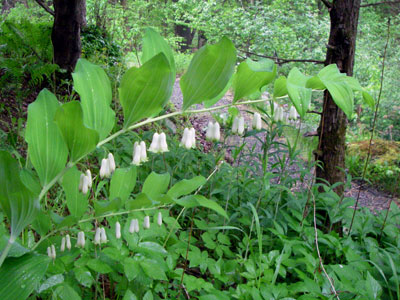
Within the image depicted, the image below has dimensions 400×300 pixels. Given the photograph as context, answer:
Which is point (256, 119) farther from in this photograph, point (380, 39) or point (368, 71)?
point (380, 39)

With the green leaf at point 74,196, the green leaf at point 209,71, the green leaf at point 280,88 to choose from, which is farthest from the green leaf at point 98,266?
the green leaf at point 280,88

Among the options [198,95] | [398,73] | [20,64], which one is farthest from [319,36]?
[198,95]

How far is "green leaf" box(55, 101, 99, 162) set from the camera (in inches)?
31.0

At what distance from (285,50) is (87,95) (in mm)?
9356

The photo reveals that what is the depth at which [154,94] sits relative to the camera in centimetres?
86

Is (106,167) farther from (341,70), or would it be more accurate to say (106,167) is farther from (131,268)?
(341,70)

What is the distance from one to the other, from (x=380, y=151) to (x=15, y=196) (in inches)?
290

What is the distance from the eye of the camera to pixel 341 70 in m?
2.68

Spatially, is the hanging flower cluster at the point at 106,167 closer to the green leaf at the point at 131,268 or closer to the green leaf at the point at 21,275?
the green leaf at the point at 21,275

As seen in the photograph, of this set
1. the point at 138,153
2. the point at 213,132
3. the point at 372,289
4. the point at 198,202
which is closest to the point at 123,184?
the point at 138,153

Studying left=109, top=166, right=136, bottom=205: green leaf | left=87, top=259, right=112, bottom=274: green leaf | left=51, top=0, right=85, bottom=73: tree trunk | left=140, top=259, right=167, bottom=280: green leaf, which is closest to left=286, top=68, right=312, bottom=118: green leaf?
left=109, top=166, right=136, bottom=205: green leaf

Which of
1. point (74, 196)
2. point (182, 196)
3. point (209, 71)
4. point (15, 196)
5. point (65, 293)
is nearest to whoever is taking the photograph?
point (15, 196)

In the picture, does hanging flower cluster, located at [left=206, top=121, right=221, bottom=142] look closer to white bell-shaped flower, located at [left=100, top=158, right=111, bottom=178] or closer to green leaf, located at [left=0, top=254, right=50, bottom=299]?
white bell-shaped flower, located at [left=100, top=158, right=111, bottom=178]

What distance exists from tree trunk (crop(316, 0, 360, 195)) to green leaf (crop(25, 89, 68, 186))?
7.06 feet
